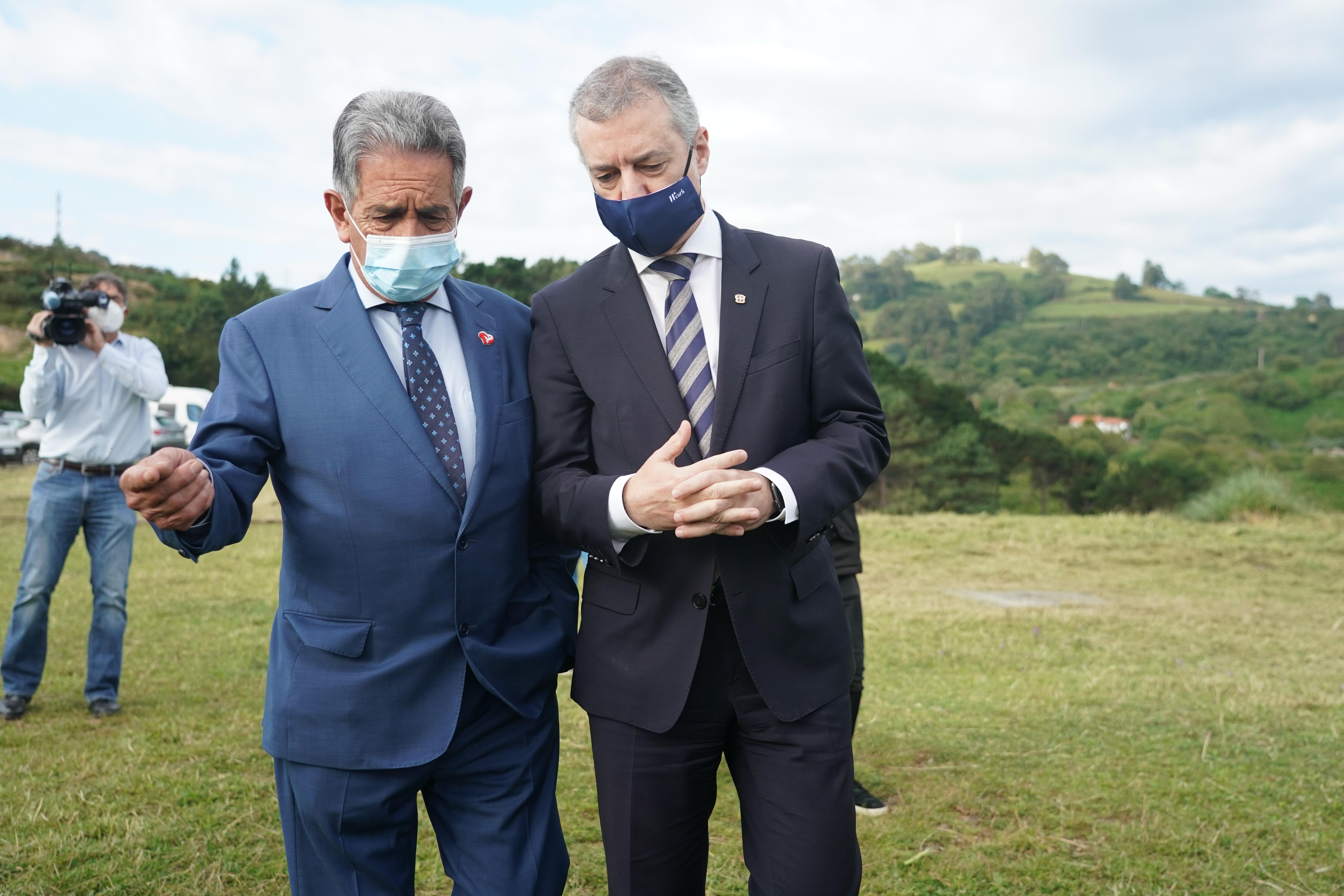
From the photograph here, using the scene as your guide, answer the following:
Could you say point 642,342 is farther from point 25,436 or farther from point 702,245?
point 25,436

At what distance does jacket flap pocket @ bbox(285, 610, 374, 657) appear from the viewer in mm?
2188

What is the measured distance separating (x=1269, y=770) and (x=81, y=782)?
5.39m

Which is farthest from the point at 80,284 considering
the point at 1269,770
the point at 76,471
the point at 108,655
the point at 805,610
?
the point at 1269,770

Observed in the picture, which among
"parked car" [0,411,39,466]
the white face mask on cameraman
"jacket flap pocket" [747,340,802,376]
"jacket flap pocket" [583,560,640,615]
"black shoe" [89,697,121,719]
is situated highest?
the white face mask on cameraman

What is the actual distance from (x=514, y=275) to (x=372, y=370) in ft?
69.0

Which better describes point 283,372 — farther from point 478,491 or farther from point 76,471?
point 76,471

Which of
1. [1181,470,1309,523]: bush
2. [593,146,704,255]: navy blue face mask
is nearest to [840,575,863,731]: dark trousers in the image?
[593,146,704,255]: navy blue face mask

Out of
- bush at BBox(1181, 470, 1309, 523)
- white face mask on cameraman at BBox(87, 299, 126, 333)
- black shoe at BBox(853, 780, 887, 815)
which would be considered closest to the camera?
black shoe at BBox(853, 780, 887, 815)

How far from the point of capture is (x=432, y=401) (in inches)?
91.6

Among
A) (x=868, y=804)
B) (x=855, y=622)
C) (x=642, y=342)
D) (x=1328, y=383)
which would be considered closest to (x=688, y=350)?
(x=642, y=342)

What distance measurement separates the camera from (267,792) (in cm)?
432

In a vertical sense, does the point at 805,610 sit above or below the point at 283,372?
below

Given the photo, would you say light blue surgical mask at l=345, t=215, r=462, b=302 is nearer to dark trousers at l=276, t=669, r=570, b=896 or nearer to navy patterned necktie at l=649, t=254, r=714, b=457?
navy patterned necktie at l=649, t=254, r=714, b=457

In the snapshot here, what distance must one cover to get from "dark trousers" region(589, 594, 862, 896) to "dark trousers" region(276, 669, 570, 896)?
17cm
